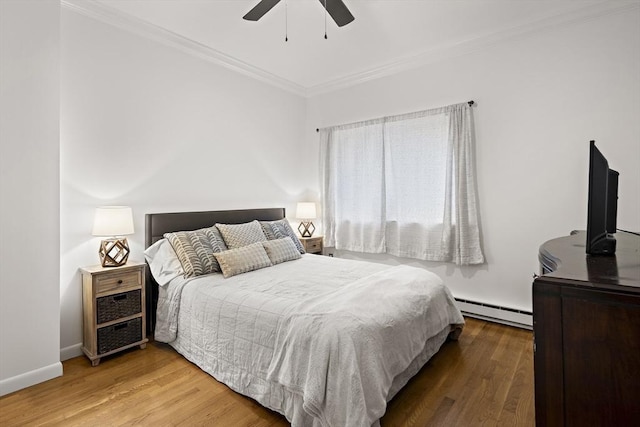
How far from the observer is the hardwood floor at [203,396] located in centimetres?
187

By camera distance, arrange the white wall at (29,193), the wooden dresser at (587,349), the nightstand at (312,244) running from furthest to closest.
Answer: the nightstand at (312,244) < the white wall at (29,193) < the wooden dresser at (587,349)

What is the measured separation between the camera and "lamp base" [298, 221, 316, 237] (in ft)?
15.1

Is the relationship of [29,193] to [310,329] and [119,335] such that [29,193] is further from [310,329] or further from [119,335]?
[310,329]

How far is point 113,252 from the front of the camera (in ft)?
8.80

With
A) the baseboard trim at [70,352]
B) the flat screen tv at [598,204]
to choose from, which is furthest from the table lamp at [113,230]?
the flat screen tv at [598,204]

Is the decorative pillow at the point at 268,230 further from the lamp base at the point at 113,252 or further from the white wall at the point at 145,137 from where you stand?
the lamp base at the point at 113,252

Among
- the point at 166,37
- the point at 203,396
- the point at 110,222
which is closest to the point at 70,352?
the point at 110,222

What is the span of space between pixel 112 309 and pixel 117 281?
0.22 m

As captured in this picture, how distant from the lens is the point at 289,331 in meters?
1.84

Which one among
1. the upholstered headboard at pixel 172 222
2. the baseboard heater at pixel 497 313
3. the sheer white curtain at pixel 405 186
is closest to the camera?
the upholstered headboard at pixel 172 222

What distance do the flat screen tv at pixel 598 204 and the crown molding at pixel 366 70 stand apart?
7.37 feet

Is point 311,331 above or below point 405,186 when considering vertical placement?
below

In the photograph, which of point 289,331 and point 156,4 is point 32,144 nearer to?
point 156,4

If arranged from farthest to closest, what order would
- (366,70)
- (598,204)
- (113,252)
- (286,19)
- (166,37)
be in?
(366,70) < (166,37) < (286,19) < (113,252) < (598,204)
